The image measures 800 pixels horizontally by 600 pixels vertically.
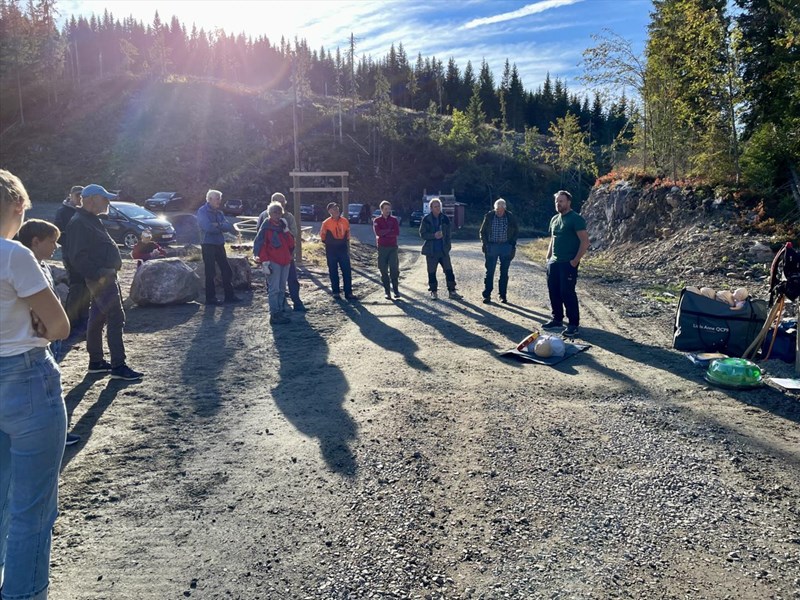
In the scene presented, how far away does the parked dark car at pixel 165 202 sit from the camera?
4081 cm

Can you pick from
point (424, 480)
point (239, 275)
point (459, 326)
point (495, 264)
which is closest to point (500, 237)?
point (495, 264)

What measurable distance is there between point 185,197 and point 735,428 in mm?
46423

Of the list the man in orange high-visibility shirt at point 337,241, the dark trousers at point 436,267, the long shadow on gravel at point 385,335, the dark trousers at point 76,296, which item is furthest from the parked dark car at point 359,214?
the dark trousers at point 76,296

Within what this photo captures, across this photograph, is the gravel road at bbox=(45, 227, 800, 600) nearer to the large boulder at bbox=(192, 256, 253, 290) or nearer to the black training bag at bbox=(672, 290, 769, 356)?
the black training bag at bbox=(672, 290, 769, 356)

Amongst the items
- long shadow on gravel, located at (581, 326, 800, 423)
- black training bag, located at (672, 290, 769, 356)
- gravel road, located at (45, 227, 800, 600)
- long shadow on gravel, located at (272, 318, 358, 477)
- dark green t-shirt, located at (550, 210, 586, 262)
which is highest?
dark green t-shirt, located at (550, 210, 586, 262)

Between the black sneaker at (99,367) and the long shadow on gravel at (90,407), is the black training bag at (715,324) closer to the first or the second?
the long shadow on gravel at (90,407)

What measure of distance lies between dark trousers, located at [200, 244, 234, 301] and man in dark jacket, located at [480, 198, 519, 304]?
15.7ft

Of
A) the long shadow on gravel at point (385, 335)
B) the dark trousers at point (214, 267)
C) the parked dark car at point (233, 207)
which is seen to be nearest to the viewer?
the long shadow on gravel at point (385, 335)

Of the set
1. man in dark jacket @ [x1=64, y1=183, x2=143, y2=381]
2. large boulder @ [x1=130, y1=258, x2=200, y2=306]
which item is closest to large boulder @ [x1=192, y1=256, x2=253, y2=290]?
large boulder @ [x1=130, y1=258, x2=200, y2=306]

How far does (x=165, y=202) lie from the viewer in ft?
135

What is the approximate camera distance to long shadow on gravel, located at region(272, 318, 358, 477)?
15.1 feet

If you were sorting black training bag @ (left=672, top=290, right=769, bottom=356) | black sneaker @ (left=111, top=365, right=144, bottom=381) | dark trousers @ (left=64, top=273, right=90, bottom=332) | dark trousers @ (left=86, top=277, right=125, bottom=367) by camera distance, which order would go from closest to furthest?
dark trousers @ (left=86, top=277, right=125, bottom=367)
black sneaker @ (left=111, top=365, right=144, bottom=381)
dark trousers @ (left=64, top=273, right=90, bottom=332)
black training bag @ (left=672, top=290, right=769, bottom=356)

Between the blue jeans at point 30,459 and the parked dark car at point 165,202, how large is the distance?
41730 millimetres

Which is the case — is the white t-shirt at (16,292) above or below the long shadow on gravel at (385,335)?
above
